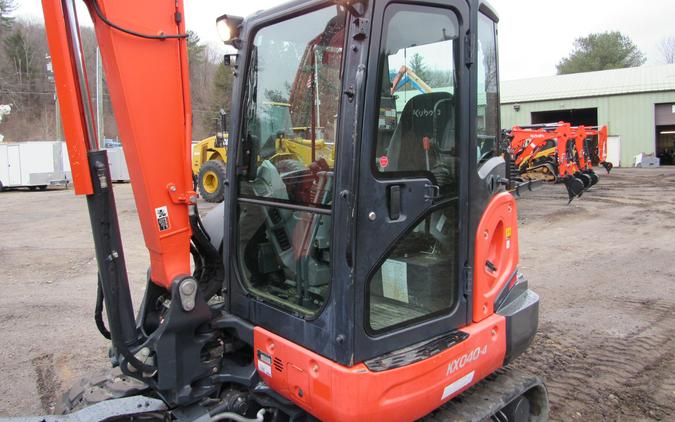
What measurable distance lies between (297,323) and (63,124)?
3.99 feet

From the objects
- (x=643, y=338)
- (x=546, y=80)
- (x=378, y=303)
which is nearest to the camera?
(x=378, y=303)

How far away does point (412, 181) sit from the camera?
7.04ft

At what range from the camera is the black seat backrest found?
6.97 ft

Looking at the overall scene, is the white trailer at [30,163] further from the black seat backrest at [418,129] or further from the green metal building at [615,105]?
the green metal building at [615,105]

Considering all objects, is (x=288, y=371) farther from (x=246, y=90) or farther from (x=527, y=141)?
(x=527, y=141)

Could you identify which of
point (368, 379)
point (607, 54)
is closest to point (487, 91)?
point (368, 379)

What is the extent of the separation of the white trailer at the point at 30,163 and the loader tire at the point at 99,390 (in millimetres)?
22189

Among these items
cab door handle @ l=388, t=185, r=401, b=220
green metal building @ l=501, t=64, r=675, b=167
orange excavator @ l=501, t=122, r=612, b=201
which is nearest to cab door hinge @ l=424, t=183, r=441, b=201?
cab door handle @ l=388, t=185, r=401, b=220

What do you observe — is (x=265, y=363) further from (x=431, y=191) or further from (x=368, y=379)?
(x=431, y=191)

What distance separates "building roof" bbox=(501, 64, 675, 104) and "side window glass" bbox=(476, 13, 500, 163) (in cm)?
3207

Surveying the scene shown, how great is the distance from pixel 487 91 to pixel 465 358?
1.32m

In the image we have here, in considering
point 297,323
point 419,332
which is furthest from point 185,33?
point 419,332

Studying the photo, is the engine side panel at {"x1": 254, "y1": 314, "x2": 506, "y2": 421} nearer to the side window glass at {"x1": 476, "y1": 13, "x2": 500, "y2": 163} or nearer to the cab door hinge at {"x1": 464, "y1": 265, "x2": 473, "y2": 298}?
the cab door hinge at {"x1": 464, "y1": 265, "x2": 473, "y2": 298}

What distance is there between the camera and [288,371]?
218 centimetres
